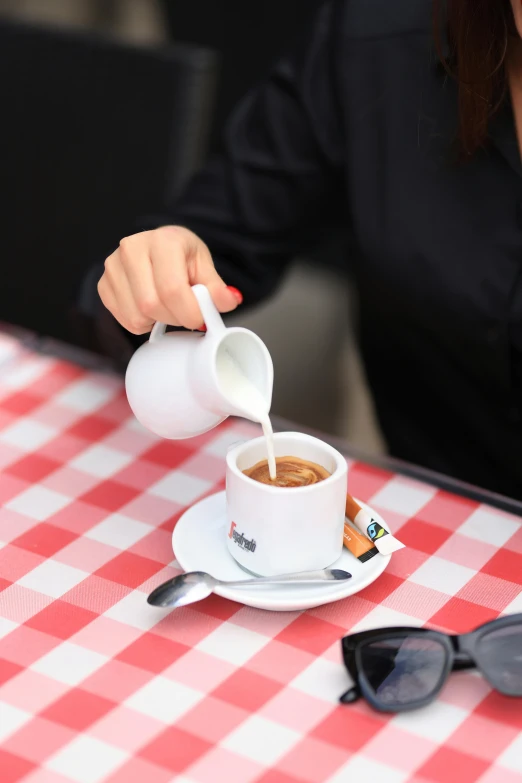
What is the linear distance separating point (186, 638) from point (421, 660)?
19 cm

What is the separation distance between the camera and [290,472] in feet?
2.82

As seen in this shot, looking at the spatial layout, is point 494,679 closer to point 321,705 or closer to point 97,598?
point 321,705

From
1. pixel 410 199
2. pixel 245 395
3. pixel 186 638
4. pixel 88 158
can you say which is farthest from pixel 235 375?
pixel 88 158

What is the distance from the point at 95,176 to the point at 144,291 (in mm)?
765

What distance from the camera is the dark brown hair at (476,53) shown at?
104cm

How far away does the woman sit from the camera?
1.13 meters

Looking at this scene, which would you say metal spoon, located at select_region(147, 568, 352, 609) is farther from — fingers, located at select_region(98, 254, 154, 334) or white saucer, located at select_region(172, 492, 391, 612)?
fingers, located at select_region(98, 254, 154, 334)

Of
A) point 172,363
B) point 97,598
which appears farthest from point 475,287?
point 97,598

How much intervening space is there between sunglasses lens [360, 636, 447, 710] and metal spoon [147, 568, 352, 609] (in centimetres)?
9

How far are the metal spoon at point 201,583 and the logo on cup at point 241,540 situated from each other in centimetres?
3

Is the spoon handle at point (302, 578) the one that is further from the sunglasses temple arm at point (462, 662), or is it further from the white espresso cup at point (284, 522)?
the sunglasses temple arm at point (462, 662)

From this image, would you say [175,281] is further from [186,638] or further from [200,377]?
[186,638]

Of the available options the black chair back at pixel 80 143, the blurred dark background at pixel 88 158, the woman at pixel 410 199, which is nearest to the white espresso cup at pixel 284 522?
the woman at pixel 410 199

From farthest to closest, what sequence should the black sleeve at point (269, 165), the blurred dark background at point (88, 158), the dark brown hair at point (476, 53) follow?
the blurred dark background at point (88, 158)
the black sleeve at point (269, 165)
the dark brown hair at point (476, 53)
